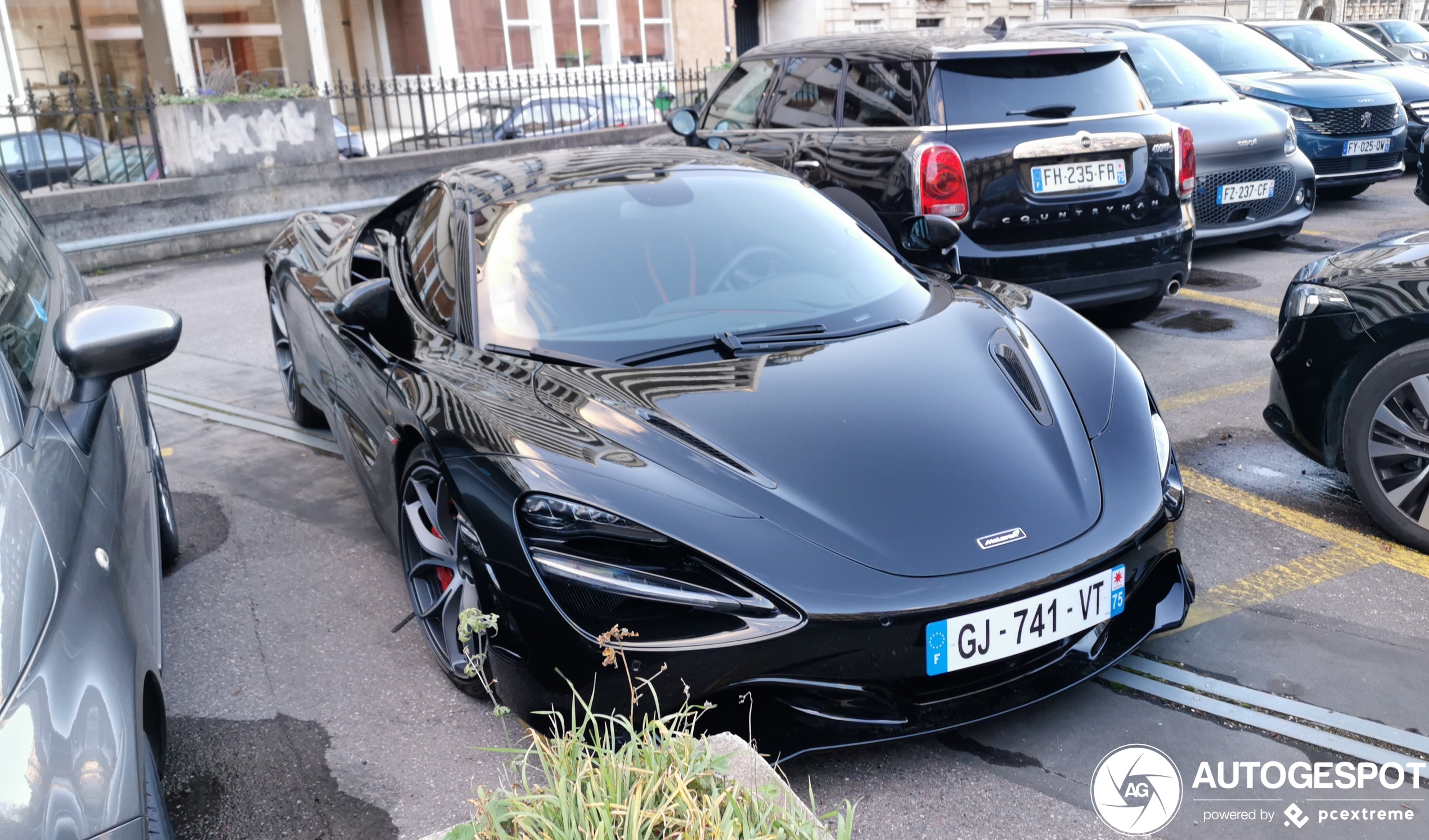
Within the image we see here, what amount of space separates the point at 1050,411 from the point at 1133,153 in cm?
313

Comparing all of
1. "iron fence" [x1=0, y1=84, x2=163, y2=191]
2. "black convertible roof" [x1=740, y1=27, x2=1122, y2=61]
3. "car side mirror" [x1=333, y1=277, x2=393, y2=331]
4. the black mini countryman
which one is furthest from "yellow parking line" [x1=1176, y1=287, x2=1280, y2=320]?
"iron fence" [x1=0, y1=84, x2=163, y2=191]

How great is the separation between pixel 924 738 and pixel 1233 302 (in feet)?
17.1

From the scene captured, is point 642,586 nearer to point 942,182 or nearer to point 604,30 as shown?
point 942,182

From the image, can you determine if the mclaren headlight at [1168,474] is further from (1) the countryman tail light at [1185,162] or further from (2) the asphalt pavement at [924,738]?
(1) the countryman tail light at [1185,162]

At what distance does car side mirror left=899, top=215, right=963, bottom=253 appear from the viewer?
13.6 feet

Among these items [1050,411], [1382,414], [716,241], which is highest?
[716,241]

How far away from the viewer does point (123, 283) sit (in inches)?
376

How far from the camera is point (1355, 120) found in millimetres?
9312

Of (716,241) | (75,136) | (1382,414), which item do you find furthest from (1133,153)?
(75,136)

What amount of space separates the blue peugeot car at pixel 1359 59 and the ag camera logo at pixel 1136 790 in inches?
393

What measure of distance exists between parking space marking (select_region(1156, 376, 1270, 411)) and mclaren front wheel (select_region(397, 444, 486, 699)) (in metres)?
3.39

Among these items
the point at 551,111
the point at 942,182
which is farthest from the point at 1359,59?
the point at 551,111

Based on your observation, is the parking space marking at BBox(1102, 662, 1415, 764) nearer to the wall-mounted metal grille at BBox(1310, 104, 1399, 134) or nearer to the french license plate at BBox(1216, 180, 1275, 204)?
the french license plate at BBox(1216, 180, 1275, 204)

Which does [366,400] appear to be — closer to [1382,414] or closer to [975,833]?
[975,833]
